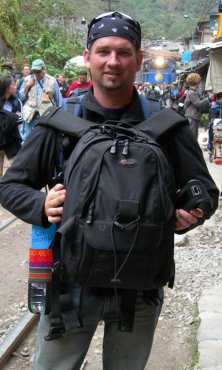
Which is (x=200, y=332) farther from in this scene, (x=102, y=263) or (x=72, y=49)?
(x=72, y=49)

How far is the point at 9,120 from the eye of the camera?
8.13 metres

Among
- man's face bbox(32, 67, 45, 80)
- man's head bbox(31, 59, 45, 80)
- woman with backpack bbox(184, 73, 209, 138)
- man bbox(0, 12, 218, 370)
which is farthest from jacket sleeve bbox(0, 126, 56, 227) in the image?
woman with backpack bbox(184, 73, 209, 138)

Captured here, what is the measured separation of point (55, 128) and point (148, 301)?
781 millimetres

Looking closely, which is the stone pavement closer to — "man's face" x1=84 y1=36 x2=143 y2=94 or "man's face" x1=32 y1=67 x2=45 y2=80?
"man's face" x1=84 y1=36 x2=143 y2=94

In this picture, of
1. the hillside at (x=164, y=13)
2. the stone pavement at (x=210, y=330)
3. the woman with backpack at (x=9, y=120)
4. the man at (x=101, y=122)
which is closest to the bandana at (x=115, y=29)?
the man at (x=101, y=122)

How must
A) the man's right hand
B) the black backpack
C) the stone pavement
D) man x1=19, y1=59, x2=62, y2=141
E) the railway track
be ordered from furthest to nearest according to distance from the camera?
man x1=19, y1=59, x2=62, y2=141 < the railway track < the stone pavement < the man's right hand < the black backpack

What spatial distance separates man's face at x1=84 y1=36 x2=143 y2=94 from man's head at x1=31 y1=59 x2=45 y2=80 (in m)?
7.14

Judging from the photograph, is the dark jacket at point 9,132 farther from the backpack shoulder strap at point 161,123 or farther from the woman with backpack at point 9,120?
the backpack shoulder strap at point 161,123

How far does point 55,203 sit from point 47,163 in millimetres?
245

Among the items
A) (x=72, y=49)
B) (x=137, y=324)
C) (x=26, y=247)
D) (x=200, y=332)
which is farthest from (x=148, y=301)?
(x=72, y=49)

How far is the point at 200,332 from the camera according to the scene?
396cm

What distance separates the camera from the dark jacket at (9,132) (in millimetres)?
8102

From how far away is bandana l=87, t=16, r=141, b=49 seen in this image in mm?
2000

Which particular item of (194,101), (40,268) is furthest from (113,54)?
(194,101)
